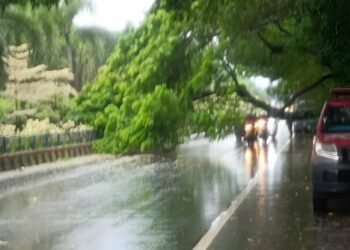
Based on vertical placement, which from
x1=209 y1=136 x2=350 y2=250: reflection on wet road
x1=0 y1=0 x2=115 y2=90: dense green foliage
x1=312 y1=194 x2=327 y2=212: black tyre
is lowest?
x1=209 y1=136 x2=350 y2=250: reflection on wet road

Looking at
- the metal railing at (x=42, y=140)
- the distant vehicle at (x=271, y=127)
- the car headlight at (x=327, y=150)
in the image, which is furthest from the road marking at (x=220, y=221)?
the distant vehicle at (x=271, y=127)

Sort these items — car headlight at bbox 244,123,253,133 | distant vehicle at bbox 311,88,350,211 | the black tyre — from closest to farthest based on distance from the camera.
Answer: distant vehicle at bbox 311,88,350,211
the black tyre
car headlight at bbox 244,123,253,133

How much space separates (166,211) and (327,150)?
10.1 ft

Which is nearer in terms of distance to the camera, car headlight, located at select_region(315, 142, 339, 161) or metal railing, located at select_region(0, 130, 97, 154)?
car headlight, located at select_region(315, 142, 339, 161)

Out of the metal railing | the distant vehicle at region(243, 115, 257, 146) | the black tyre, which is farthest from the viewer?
the distant vehicle at region(243, 115, 257, 146)

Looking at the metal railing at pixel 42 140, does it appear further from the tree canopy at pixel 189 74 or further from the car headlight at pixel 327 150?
the car headlight at pixel 327 150

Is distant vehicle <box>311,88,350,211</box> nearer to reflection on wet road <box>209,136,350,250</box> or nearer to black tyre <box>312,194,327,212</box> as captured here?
black tyre <box>312,194,327,212</box>

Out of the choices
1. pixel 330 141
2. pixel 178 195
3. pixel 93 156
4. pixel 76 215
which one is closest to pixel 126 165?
pixel 93 156

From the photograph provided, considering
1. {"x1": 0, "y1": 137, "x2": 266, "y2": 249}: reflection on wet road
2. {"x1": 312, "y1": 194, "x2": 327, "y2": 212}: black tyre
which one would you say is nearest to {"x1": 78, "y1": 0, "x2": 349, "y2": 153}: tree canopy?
{"x1": 0, "y1": 137, "x2": 266, "y2": 249}: reflection on wet road

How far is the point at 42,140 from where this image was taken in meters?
27.9

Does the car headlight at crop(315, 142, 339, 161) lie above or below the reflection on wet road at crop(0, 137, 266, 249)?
above

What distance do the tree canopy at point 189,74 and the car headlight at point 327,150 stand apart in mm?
9560

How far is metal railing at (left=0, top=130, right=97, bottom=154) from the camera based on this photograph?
82.8 ft

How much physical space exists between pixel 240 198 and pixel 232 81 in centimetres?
1894
